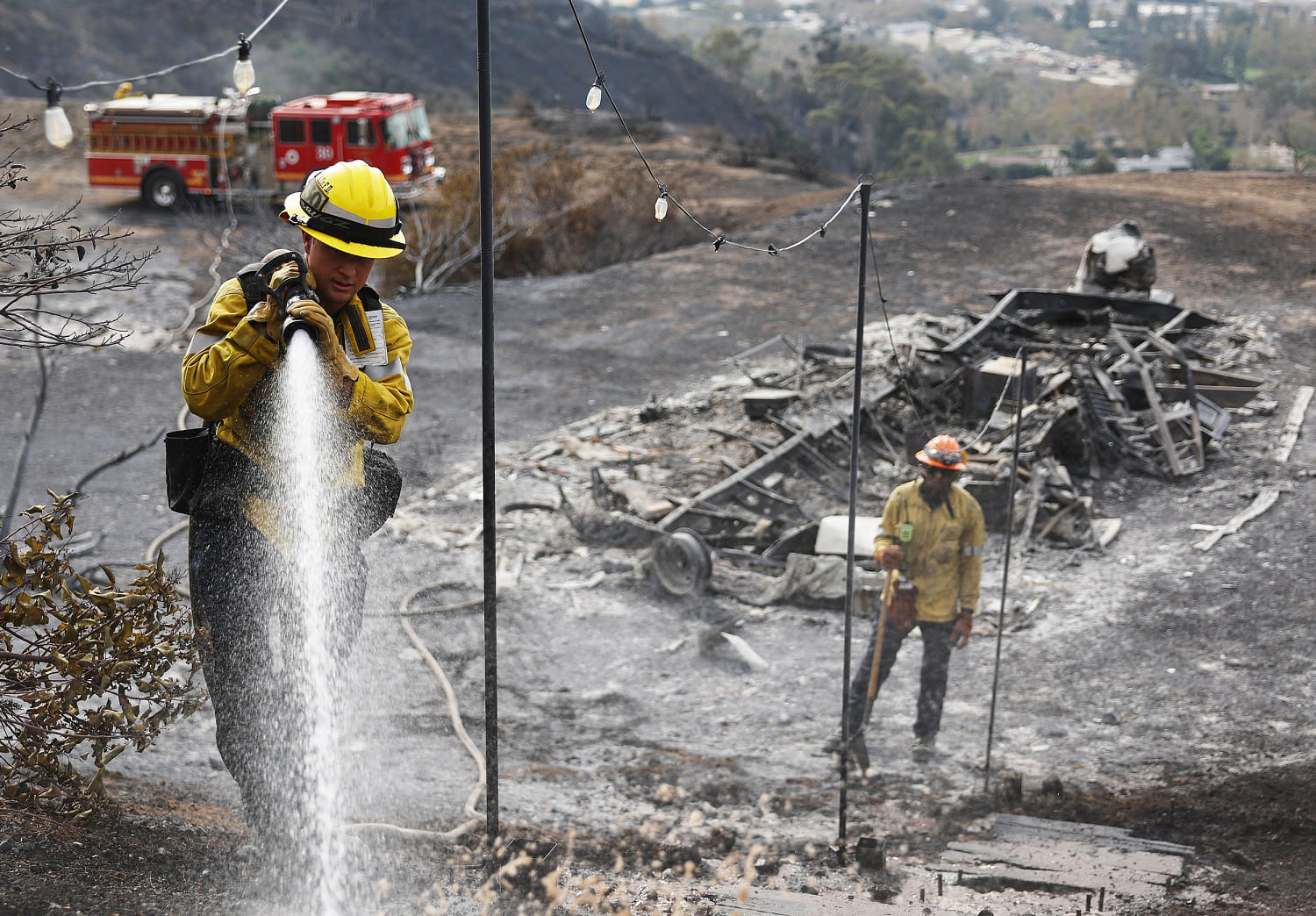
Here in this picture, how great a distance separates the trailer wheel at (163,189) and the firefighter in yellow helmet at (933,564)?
1861 cm

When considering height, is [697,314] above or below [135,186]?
below

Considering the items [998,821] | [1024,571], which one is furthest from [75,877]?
[1024,571]

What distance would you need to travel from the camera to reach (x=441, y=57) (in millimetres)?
60438

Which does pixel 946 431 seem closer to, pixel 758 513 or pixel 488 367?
pixel 758 513

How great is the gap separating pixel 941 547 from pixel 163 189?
19266mm

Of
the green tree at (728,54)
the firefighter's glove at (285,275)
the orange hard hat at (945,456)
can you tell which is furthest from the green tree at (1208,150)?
the firefighter's glove at (285,275)

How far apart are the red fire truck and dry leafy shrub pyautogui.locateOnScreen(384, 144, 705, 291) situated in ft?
3.90

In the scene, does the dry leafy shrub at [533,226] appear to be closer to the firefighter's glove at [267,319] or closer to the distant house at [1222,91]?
the firefighter's glove at [267,319]

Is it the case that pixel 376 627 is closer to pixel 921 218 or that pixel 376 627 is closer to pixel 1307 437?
pixel 1307 437

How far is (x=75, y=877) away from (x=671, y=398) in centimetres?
969

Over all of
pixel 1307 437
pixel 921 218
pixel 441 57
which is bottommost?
pixel 1307 437

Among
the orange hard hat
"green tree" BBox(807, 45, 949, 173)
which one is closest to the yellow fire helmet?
the orange hard hat

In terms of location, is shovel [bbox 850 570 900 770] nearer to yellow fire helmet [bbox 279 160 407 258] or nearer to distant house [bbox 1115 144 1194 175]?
yellow fire helmet [bbox 279 160 407 258]

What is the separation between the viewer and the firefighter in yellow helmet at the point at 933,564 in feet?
21.4
